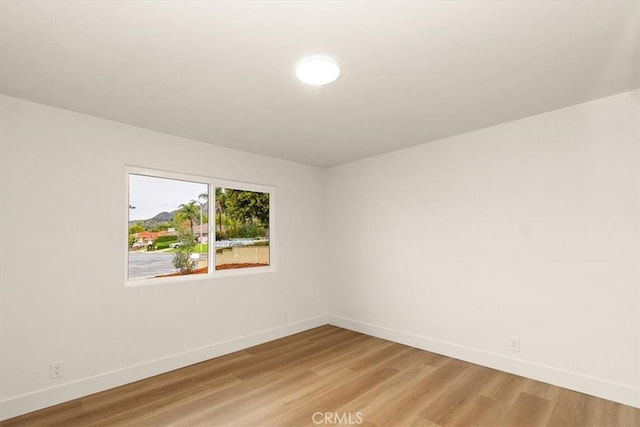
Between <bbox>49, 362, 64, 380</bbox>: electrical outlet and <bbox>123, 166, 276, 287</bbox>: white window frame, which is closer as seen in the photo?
<bbox>49, 362, 64, 380</bbox>: electrical outlet

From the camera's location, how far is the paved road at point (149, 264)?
3.32 meters

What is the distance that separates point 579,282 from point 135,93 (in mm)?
4147

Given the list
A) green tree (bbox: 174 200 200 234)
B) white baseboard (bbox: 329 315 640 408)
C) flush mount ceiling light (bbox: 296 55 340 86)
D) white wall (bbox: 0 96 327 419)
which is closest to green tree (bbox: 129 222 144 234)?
white wall (bbox: 0 96 327 419)

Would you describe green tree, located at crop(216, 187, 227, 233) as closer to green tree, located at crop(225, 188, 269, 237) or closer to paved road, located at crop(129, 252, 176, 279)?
green tree, located at crop(225, 188, 269, 237)

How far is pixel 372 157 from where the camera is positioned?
466 cm

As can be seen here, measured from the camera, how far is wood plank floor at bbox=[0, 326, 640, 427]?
2.46m

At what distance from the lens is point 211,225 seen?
157 inches

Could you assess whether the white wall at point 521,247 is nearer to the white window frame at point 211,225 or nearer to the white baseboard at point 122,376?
the white window frame at point 211,225

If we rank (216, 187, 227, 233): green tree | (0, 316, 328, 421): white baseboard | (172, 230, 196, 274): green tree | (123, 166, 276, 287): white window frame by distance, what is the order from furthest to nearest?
(216, 187, 227, 233): green tree < (172, 230, 196, 274): green tree < (123, 166, 276, 287): white window frame < (0, 316, 328, 421): white baseboard

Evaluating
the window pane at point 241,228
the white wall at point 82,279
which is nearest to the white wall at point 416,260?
the white wall at point 82,279

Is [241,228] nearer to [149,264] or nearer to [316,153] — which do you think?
[149,264]

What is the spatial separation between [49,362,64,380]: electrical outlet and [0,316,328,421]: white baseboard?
9 cm

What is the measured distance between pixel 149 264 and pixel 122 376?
1.08m

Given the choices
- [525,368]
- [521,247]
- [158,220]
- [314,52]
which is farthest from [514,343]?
[158,220]
